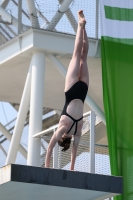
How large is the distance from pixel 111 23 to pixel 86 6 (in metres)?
0.67

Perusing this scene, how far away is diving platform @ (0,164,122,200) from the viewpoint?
15281 millimetres

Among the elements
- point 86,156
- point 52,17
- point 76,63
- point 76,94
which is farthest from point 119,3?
point 76,94

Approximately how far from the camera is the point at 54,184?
15.5 meters

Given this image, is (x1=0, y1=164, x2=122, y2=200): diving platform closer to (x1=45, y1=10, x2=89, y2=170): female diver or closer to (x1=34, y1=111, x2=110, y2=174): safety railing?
(x1=45, y1=10, x2=89, y2=170): female diver

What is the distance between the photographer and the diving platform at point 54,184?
15281 millimetres

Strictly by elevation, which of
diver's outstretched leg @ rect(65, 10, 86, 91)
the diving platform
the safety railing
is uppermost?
diver's outstretched leg @ rect(65, 10, 86, 91)

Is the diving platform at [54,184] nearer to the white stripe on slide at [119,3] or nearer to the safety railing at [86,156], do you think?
the safety railing at [86,156]

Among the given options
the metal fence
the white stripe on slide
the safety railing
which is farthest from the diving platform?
the white stripe on slide

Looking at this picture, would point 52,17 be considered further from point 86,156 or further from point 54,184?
point 54,184

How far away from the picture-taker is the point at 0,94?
22.9 meters

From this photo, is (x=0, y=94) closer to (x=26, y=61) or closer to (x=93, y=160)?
(x=26, y=61)

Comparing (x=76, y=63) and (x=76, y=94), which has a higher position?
Answer: (x=76, y=63)

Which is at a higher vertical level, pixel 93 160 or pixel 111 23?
pixel 111 23

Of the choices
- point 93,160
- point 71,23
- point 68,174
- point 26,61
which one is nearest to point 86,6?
point 71,23
